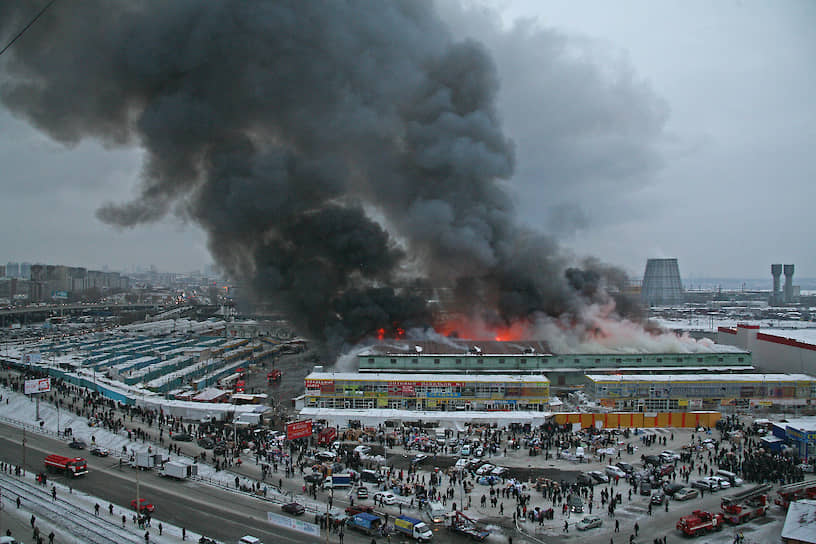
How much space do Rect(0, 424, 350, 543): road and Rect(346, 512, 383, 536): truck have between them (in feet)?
1.35

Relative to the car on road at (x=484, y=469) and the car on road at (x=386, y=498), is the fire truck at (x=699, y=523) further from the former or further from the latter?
the car on road at (x=386, y=498)

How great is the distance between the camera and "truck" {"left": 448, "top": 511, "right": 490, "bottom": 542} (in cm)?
1617

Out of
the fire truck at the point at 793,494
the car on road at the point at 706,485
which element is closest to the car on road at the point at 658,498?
the car on road at the point at 706,485

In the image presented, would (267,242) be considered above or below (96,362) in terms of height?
above

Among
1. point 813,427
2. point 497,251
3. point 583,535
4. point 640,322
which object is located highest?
point 497,251

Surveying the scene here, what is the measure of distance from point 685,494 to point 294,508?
12135 mm

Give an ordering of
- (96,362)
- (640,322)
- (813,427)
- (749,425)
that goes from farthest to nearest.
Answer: (640,322) → (96,362) → (749,425) → (813,427)

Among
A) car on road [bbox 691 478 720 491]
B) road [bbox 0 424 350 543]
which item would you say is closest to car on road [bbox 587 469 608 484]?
car on road [bbox 691 478 720 491]

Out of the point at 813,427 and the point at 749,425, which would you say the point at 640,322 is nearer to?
the point at 749,425

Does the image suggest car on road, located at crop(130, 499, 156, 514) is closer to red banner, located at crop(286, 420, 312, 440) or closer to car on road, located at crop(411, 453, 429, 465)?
red banner, located at crop(286, 420, 312, 440)

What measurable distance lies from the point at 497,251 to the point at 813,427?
2379 cm

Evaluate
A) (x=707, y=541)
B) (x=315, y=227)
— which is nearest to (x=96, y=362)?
(x=315, y=227)

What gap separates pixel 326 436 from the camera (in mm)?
24859

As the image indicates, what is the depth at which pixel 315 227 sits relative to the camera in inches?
1774
